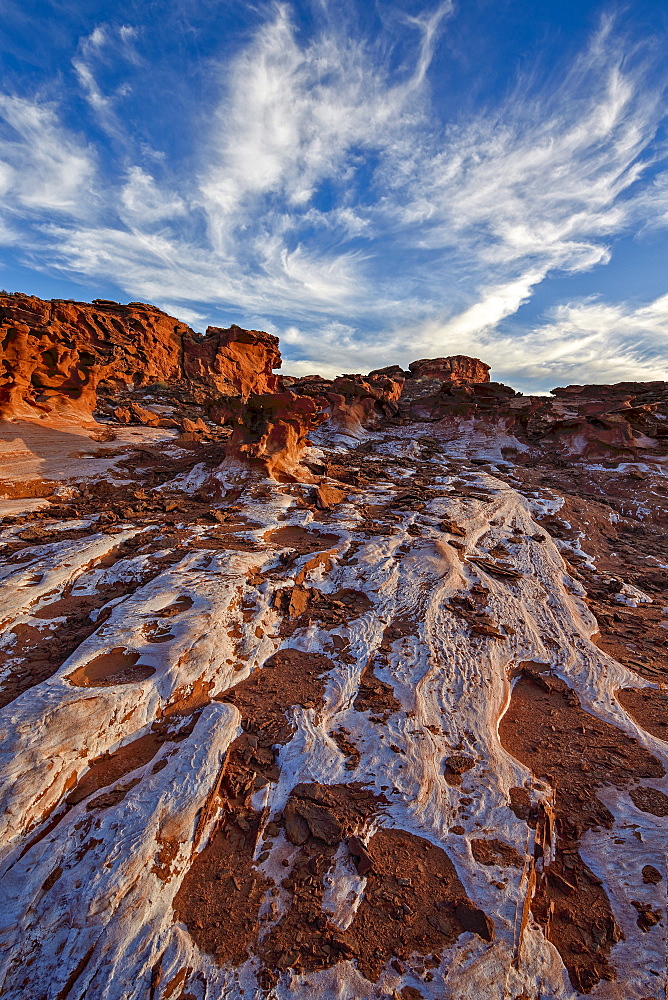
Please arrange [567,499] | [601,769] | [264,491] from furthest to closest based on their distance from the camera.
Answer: [567,499] < [264,491] < [601,769]

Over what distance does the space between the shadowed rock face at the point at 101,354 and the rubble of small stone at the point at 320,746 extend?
390 centimetres

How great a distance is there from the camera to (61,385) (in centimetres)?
1543

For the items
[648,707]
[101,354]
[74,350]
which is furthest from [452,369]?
[648,707]

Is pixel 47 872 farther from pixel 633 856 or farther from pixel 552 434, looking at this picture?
pixel 552 434

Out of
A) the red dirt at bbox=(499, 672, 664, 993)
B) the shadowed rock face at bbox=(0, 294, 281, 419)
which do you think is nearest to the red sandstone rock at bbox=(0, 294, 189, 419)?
the shadowed rock face at bbox=(0, 294, 281, 419)

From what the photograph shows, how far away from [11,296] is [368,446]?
22.0 metres

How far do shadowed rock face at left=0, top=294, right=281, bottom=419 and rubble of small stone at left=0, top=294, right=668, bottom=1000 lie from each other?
3905mm

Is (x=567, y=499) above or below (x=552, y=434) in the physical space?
below

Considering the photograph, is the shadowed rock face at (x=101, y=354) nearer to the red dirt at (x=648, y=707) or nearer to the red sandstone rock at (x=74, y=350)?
the red sandstone rock at (x=74, y=350)

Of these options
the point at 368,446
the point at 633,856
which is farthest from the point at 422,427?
the point at 633,856

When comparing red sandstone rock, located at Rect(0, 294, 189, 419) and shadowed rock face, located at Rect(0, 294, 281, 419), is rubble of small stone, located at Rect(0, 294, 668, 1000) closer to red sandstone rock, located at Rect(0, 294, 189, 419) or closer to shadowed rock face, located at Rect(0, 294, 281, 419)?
red sandstone rock, located at Rect(0, 294, 189, 419)

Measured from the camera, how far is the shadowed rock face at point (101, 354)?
13.7m

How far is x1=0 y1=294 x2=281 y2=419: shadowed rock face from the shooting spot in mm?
13688

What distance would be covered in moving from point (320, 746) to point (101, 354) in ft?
97.4
